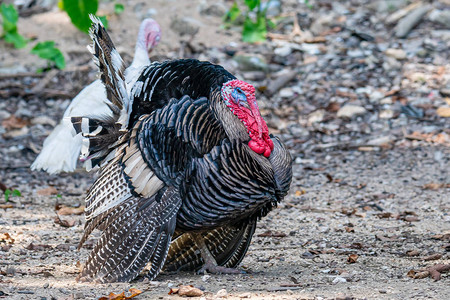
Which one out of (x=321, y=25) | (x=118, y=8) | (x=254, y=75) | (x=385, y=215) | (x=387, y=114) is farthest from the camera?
(x=321, y=25)

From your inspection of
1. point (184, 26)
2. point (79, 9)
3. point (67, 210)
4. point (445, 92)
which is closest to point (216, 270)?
point (67, 210)

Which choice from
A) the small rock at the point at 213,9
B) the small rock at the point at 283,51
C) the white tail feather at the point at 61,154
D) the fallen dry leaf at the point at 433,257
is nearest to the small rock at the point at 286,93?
the small rock at the point at 283,51

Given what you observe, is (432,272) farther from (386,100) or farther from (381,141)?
(386,100)

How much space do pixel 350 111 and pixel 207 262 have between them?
437 cm

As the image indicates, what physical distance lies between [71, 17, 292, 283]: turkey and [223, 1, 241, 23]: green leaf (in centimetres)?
606

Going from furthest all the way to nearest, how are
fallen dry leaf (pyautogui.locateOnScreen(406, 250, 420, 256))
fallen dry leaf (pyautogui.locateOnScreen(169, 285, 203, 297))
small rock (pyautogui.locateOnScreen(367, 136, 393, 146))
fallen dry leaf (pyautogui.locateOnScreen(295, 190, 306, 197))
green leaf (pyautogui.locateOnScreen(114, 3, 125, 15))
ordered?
1. green leaf (pyautogui.locateOnScreen(114, 3, 125, 15))
2. small rock (pyautogui.locateOnScreen(367, 136, 393, 146))
3. fallen dry leaf (pyautogui.locateOnScreen(295, 190, 306, 197))
4. fallen dry leaf (pyautogui.locateOnScreen(406, 250, 420, 256))
5. fallen dry leaf (pyautogui.locateOnScreen(169, 285, 203, 297))

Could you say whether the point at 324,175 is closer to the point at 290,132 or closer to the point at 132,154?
the point at 290,132

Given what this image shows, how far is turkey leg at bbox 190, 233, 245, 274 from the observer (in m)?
4.37

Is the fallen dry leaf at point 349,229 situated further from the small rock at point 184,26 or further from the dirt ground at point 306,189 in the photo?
the small rock at point 184,26

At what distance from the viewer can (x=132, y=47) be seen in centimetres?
995

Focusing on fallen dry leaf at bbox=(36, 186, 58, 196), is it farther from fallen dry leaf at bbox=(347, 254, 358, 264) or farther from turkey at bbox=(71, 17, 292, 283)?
fallen dry leaf at bbox=(347, 254, 358, 264)

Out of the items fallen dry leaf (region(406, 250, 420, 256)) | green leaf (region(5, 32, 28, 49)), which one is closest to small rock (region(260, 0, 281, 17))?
green leaf (region(5, 32, 28, 49))

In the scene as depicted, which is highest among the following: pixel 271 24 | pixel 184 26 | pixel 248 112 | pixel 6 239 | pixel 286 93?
pixel 248 112

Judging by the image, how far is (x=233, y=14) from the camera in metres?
10.3
